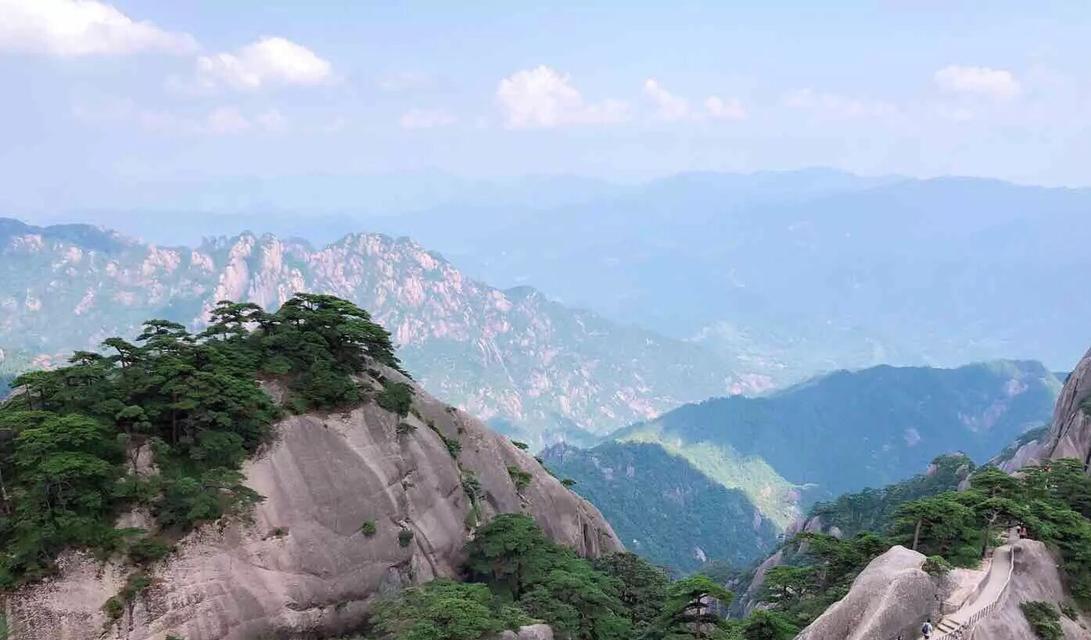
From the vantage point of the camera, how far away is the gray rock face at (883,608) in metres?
25.0

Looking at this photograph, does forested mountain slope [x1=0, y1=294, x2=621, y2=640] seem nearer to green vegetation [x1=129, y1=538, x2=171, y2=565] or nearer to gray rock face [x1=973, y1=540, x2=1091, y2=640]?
green vegetation [x1=129, y1=538, x2=171, y2=565]

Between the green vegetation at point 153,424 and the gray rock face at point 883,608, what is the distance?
24.4 metres

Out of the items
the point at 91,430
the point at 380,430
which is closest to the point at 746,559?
the point at 380,430

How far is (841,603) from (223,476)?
25712 mm

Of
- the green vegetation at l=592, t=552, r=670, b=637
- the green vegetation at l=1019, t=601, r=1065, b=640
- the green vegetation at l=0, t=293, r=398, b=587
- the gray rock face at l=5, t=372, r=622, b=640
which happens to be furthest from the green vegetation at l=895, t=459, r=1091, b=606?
the green vegetation at l=0, t=293, r=398, b=587

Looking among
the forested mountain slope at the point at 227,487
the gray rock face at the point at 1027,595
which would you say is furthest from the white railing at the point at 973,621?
the forested mountain slope at the point at 227,487

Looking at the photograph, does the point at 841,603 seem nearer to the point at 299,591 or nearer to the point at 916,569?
the point at 916,569

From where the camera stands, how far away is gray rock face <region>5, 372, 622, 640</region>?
1080 inches

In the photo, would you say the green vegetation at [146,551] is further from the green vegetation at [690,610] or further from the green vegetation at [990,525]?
the green vegetation at [990,525]

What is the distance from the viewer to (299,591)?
103 ft

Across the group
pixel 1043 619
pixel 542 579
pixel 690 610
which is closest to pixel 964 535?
pixel 1043 619

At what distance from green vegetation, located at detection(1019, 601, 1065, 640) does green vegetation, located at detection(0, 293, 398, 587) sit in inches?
1249

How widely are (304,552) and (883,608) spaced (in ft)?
78.5

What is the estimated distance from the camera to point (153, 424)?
106 feet
